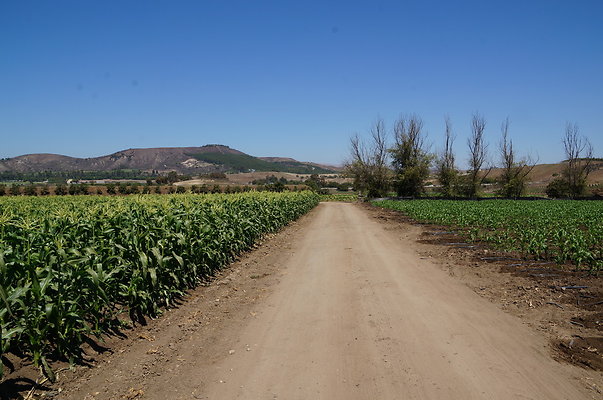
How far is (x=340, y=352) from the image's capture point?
526 cm

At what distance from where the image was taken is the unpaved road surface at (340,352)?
14.1ft

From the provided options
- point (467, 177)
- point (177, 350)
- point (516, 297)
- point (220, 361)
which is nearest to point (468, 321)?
point (516, 297)

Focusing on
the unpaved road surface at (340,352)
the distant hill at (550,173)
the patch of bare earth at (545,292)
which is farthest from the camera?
the distant hill at (550,173)

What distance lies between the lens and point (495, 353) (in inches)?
208

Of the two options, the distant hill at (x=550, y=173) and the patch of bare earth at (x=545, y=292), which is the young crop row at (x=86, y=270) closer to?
the patch of bare earth at (x=545, y=292)

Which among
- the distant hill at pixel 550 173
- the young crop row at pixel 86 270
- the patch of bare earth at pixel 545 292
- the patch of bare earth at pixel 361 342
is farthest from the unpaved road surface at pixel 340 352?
the distant hill at pixel 550 173

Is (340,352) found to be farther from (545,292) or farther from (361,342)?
(545,292)

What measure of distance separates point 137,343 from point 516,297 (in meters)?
7.75

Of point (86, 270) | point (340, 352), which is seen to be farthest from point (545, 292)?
point (86, 270)

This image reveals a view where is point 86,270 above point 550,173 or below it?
below

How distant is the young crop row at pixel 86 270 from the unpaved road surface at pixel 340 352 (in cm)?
65

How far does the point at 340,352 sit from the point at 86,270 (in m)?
3.67

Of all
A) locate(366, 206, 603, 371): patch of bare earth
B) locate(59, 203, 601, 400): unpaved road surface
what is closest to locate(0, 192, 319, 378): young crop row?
locate(59, 203, 601, 400): unpaved road surface

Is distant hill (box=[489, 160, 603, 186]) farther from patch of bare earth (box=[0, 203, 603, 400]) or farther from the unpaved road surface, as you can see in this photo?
the unpaved road surface
